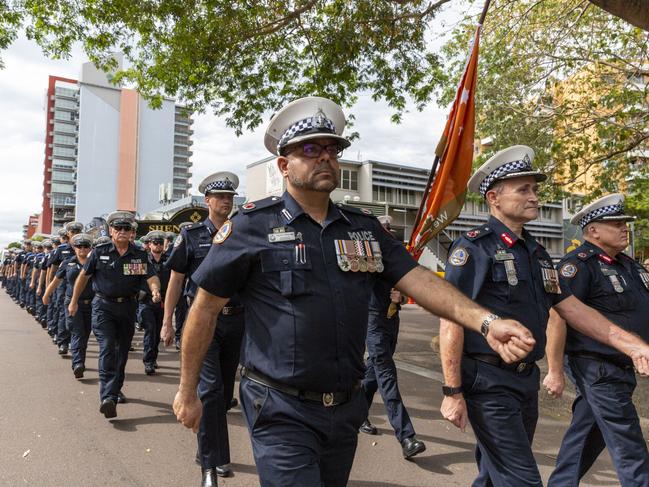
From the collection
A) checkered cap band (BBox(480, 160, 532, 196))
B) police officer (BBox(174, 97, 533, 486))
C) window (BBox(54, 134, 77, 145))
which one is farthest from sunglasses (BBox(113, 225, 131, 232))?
window (BBox(54, 134, 77, 145))

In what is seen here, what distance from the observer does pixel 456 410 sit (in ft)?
9.49

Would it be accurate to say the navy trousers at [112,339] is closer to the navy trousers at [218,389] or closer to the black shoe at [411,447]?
the navy trousers at [218,389]

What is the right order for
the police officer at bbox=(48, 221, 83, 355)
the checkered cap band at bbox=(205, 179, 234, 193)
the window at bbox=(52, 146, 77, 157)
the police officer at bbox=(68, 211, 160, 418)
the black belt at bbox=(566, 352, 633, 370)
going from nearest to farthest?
the black belt at bbox=(566, 352, 633, 370) → the checkered cap band at bbox=(205, 179, 234, 193) → the police officer at bbox=(68, 211, 160, 418) → the police officer at bbox=(48, 221, 83, 355) → the window at bbox=(52, 146, 77, 157)

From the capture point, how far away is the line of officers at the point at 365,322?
7.52 ft

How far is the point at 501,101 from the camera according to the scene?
1091 centimetres

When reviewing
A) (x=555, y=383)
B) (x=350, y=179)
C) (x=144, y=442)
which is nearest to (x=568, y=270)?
(x=555, y=383)

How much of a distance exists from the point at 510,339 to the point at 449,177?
429cm

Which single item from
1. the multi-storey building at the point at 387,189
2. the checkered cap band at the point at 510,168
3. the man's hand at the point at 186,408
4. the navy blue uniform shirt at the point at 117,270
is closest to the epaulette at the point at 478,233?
the checkered cap band at the point at 510,168

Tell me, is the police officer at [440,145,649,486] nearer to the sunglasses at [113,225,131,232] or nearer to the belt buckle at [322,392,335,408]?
the belt buckle at [322,392,335,408]

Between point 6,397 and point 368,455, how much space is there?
4.56 meters

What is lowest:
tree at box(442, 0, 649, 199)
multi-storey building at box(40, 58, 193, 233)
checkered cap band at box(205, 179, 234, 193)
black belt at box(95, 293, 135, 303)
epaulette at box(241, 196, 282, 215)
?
black belt at box(95, 293, 135, 303)

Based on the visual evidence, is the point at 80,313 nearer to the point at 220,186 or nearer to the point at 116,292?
the point at 116,292

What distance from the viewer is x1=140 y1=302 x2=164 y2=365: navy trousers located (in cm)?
852

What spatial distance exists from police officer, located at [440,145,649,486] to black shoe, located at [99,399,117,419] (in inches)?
156
